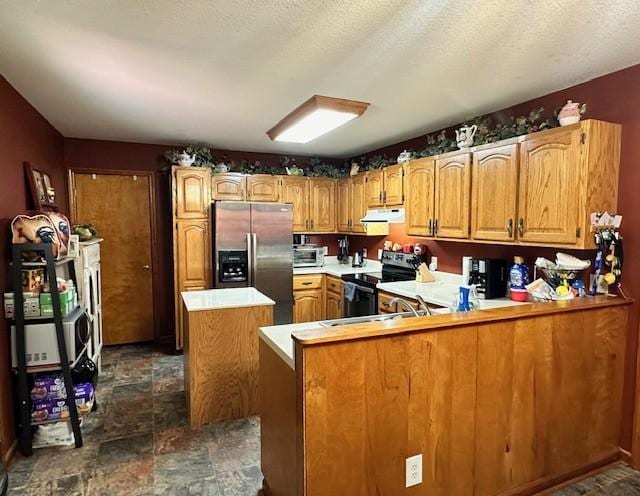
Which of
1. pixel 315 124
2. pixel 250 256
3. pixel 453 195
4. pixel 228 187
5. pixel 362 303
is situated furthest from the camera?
pixel 228 187

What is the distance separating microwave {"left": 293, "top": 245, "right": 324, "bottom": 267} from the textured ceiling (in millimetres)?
2121

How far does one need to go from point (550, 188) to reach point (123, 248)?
4.48 metres

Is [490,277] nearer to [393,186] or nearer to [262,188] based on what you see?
[393,186]

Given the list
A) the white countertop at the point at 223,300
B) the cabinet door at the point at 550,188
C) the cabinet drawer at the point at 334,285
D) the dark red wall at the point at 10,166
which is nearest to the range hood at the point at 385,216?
the cabinet drawer at the point at 334,285

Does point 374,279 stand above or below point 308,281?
above

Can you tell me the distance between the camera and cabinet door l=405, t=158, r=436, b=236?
348 centimetres

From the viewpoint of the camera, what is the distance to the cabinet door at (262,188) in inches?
187

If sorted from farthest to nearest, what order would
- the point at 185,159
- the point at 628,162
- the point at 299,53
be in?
1. the point at 185,159
2. the point at 628,162
3. the point at 299,53

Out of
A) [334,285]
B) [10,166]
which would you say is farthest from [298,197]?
A: [10,166]

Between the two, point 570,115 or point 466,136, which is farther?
point 466,136

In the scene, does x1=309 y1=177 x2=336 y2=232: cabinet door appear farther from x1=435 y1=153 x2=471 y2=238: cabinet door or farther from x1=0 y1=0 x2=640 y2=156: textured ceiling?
x1=435 y1=153 x2=471 y2=238: cabinet door

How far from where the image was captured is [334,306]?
4.76 m

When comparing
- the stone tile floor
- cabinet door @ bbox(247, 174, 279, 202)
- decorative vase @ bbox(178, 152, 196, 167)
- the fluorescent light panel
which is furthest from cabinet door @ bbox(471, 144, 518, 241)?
decorative vase @ bbox(178, 152, 196, 167)

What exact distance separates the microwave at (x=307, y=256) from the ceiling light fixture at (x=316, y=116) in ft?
5.58
